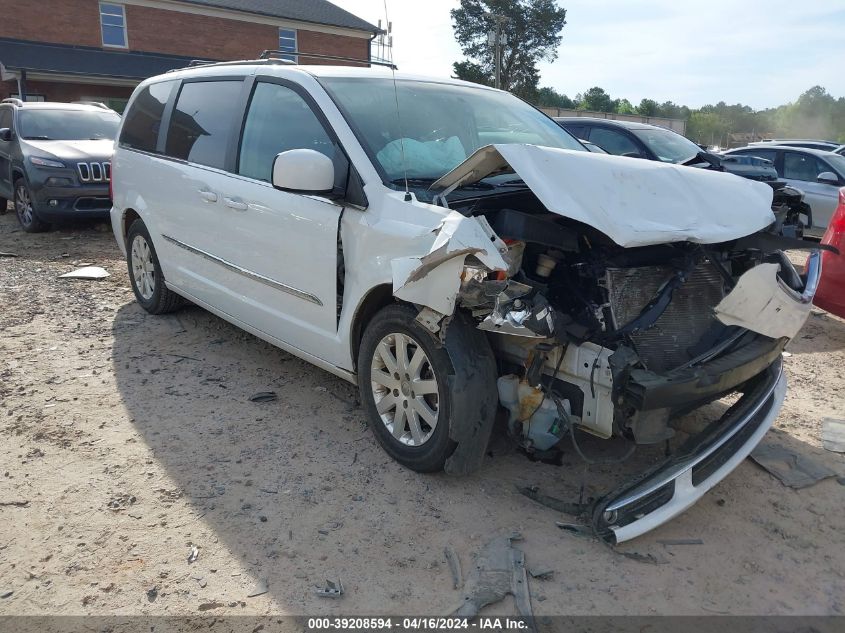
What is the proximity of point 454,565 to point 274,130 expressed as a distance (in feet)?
8.67

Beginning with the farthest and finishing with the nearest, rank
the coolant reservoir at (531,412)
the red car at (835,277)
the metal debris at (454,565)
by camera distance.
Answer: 1. the red car at (835,277)
2. the coolant reservoir at (531,412)
3. the metal debris at (454,565)

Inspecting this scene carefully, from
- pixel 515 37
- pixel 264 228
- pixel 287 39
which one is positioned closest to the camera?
pixel 264 228

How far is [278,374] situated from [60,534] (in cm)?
189

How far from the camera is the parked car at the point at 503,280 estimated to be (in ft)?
9.32

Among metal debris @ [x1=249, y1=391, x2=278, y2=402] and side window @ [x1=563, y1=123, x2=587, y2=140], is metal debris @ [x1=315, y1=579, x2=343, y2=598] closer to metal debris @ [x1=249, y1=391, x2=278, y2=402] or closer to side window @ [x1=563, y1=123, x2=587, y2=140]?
metal debris @ [x1=249, y1=391, x2=278, y2=402]

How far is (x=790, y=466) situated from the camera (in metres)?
3.49

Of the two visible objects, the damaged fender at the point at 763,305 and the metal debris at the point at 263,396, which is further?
the metal debris at the point at 263,396

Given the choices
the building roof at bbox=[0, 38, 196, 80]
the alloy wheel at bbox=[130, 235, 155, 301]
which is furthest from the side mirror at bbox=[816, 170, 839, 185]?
the building roof at bbox=[0, 38, 196, 80]

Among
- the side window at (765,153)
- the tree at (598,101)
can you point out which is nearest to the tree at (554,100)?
the tree at (598,101)

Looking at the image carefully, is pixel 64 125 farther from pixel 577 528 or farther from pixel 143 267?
pixel 577 528

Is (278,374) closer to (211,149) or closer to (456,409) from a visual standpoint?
(211,149)

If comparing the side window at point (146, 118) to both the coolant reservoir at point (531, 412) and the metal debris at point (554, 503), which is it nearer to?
the coolant reservoir at point (531, 412)

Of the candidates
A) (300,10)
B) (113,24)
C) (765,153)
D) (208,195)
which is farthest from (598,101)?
(208,195)

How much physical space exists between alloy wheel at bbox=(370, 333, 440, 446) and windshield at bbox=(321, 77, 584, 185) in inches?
32.7
